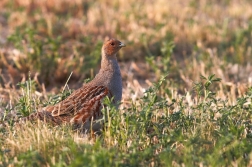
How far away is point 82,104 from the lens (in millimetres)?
5355

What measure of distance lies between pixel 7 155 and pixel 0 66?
411 centimetres

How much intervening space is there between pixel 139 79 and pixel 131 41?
0.89 m

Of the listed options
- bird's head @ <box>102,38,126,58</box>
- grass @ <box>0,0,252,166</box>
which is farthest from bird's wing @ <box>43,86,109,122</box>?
bird's head @ <box>102,38,126,58</box>

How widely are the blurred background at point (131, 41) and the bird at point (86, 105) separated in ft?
4.94

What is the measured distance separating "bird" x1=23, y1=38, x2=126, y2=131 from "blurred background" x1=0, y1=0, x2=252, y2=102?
1.50 m

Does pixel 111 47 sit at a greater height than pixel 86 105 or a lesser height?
greater

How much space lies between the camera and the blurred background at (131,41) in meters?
8.10

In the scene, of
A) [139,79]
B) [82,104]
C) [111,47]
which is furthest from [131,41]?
[82,104]

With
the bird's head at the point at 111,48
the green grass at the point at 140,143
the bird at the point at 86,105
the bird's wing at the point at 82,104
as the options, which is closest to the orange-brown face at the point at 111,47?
the bird's head at the point at 111,48

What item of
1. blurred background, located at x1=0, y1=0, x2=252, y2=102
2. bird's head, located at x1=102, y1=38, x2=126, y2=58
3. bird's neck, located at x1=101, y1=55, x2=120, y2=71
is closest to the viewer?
bird's neck, located at x1=101, y1=55, x2=120, y2=71

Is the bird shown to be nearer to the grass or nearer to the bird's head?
the grass

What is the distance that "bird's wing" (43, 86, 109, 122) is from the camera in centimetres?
530

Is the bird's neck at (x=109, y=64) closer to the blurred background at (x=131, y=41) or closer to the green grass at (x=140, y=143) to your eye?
the green grass at (x=140, y=143)

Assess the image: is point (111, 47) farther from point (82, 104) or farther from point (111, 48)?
point (82, 104)
